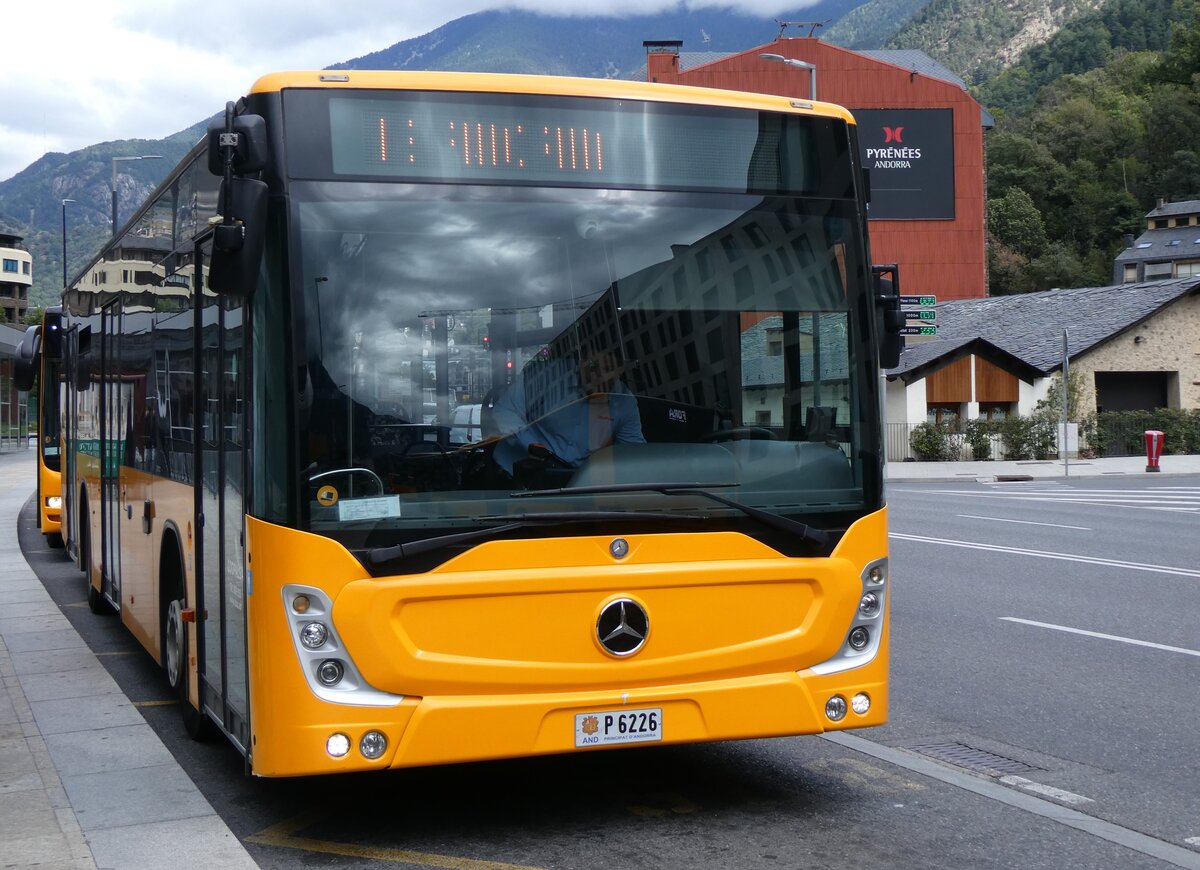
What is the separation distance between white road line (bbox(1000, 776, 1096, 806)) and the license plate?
190cm

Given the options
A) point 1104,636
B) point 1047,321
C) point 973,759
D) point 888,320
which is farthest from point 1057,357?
point 888,320

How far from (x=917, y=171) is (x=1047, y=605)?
60807 mm

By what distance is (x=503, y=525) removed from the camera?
18.0 feet

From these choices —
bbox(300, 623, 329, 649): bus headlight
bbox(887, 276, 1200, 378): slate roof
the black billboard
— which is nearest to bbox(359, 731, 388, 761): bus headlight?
bbox(300, 623, 329, 649): bus headlight

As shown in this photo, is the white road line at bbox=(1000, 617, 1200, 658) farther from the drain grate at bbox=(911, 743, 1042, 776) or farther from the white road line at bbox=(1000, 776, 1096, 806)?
the white road line at bbox=(1000, 776, 1096, 806)

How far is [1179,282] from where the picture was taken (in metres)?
55.4

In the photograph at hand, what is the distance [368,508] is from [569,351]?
0.99m

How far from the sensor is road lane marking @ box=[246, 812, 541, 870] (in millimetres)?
5422

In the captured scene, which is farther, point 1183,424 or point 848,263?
point 1183,424

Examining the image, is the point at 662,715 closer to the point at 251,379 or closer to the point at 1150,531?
the point at 251,379

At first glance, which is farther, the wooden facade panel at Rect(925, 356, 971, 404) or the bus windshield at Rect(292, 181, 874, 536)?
the wooden facade panel at Rect(925, 356, 971, 404)

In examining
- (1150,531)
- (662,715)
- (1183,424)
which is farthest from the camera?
(1183,424)

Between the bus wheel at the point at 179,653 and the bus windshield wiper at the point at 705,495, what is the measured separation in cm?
260

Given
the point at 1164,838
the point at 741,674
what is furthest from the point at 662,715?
the point at 1164,838
